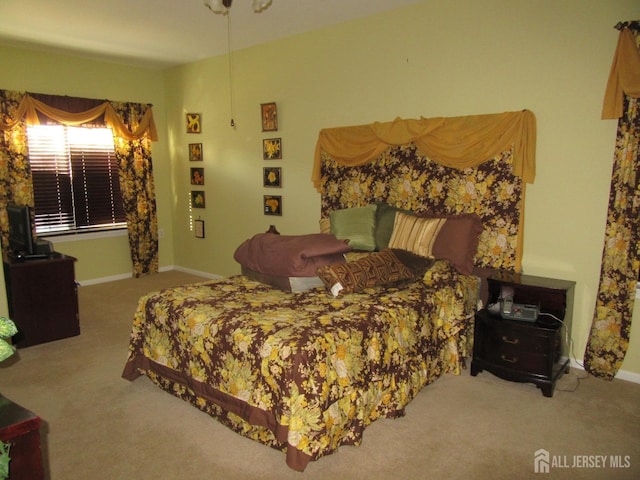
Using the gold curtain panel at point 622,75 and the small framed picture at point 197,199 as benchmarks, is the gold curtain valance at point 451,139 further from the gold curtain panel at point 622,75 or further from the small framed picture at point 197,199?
the small framed picture at point 197,199

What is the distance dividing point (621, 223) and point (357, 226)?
186 centimetres

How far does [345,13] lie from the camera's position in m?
3.95

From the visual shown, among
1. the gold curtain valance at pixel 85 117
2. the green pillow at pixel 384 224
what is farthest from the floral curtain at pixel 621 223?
the gold curtain valance at pixel 85 117

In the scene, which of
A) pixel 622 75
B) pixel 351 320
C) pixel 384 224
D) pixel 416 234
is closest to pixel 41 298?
pixel 351 320

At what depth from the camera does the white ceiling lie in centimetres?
372

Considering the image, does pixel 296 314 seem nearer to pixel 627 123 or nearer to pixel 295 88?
pixel 627 123

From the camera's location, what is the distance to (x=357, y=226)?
384 centimetres

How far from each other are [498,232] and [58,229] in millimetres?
4806

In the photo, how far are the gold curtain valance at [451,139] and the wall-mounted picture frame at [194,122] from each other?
2.14 meters

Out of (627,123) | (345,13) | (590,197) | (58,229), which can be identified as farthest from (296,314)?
(58,229)

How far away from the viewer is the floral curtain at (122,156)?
15.7 feet

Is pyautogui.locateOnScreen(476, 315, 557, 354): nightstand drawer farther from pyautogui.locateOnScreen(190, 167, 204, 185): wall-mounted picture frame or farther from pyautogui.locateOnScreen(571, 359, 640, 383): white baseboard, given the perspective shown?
pyautogui.locateOnScreen(190, 167, 204, 185): wall-mounted picture frame

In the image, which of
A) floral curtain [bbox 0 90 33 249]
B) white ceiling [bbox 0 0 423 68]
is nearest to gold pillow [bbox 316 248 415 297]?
white ceiling [bbox 0 0 423 68]

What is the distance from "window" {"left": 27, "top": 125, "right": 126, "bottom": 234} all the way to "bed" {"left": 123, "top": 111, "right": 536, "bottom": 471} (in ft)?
9.96
